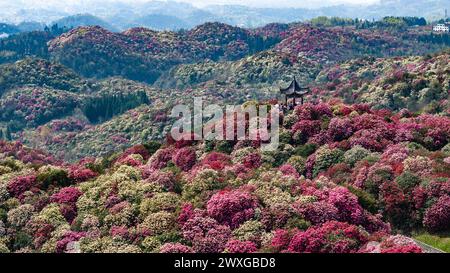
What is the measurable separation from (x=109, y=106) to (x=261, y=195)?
5485 inches

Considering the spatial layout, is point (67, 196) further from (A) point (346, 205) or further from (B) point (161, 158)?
(A) point (346, 205)

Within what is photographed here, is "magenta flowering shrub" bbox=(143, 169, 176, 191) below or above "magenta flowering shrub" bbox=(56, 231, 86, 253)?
above

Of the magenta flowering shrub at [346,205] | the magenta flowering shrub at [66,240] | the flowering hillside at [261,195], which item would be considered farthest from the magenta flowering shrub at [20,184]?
the magenta flowering shrub at [346,205]

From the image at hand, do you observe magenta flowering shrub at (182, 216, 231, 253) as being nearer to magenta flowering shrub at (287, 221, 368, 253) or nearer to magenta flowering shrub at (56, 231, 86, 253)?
magenta flowering shrub at (287, 221, 368, 253)

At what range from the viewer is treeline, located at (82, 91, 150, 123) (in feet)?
549

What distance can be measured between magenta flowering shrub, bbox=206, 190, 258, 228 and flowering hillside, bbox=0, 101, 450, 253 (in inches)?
2.6

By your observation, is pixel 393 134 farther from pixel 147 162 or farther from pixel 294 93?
pixel 147 162

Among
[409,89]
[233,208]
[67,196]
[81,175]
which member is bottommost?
[67,196]

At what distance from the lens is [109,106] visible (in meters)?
170

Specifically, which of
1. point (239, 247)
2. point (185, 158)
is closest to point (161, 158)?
point (185, 158)

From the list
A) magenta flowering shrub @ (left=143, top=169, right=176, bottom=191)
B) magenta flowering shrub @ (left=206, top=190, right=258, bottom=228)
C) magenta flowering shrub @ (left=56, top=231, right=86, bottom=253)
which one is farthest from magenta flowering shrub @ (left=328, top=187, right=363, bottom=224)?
magenta flowering shrub @ (left=56, top=231, right=86, bottom=253)

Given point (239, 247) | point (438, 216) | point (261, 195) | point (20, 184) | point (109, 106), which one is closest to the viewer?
point (239, 247)

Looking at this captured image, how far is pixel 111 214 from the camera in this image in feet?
121

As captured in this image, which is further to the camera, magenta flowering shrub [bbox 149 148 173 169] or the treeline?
the treeline
